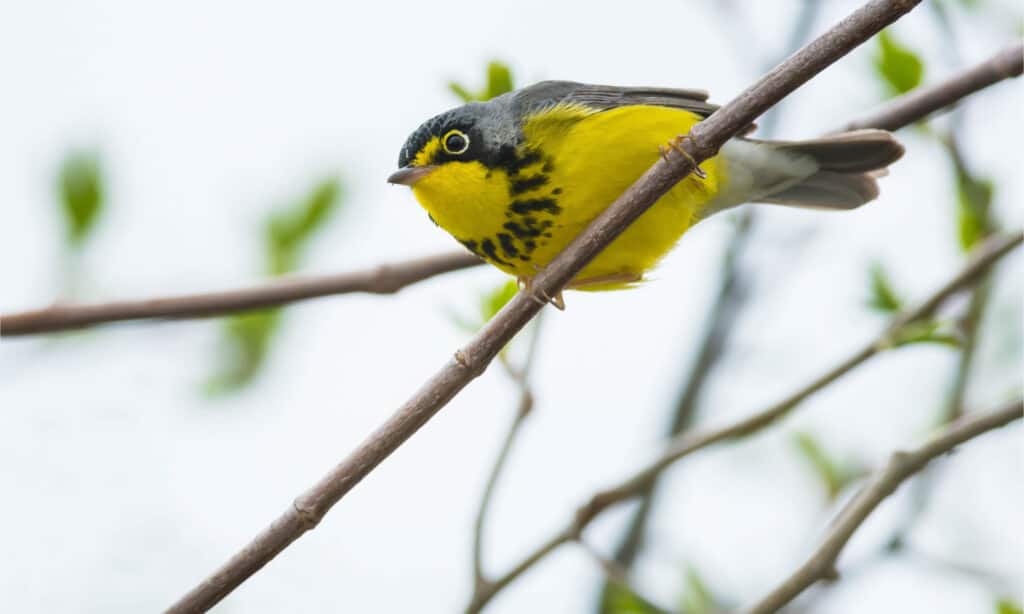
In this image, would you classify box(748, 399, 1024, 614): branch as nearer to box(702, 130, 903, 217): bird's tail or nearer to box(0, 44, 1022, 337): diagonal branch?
box(0, 44, 1022, 337): diagonal branch

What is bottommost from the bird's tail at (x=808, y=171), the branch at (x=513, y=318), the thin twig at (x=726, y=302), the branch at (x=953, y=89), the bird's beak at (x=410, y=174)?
the thin twig at (x=726, y=302)

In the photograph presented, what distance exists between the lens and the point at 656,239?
4.05 metres

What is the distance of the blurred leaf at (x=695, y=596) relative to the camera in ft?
13.8

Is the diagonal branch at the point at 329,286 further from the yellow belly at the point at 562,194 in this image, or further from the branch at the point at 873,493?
the branch at the point at 873,493

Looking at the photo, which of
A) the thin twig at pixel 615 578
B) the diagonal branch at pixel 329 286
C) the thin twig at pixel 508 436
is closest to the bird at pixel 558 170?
the diagonal branch at pixel 329 286

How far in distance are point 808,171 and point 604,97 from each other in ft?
3.09

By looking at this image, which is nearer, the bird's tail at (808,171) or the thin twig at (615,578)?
the thin twig at (615,578)

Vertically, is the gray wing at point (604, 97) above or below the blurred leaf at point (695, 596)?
above

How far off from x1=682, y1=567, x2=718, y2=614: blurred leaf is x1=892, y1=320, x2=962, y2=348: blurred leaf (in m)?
1.17

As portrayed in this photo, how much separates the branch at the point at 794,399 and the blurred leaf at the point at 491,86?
1.25 m

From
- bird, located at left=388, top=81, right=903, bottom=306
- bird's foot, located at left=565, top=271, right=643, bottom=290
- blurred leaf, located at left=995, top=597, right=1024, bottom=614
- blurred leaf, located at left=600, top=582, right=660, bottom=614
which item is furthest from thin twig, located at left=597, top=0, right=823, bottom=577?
blurred leaf, located at left=995, top=597, right=1024, bottom=614

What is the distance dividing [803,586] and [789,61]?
1.42 metres

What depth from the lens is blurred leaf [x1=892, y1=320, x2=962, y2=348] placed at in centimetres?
365

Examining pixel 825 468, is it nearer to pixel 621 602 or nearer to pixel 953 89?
pixel 621 602
